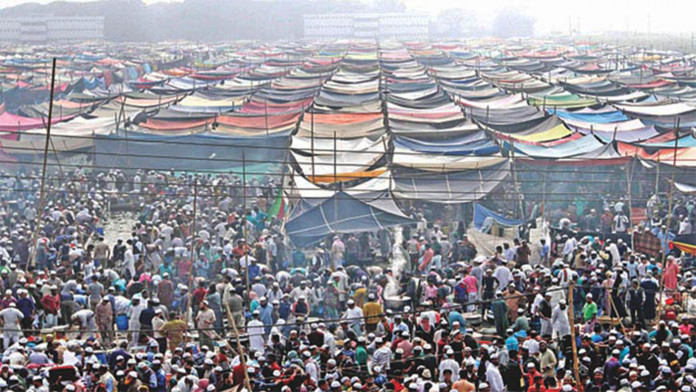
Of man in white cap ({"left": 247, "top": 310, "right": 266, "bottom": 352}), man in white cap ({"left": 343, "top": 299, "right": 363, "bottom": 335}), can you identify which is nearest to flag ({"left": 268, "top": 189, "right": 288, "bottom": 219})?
man in white cap ({"left": 343, "top": 299, "right": 363, "bottom": 335})

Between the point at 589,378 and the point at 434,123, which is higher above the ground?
the point at 434,123

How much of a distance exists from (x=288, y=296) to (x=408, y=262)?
313cm

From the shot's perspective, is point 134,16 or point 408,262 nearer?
point 408,262

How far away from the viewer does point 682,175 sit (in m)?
17.1

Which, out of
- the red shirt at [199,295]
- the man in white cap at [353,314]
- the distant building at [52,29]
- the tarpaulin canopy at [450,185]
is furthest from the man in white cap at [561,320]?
the distant building at [52,29]

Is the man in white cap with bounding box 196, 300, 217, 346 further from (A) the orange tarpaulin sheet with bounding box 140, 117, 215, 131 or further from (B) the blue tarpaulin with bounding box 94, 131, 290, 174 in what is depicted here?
(A) the orange tarpaulin sheet with bounding box 140, 117, 215, 131

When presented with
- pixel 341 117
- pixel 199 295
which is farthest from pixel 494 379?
pixel 341 117

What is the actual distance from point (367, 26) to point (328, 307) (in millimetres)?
109527

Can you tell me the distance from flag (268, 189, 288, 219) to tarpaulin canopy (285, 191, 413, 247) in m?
1.07

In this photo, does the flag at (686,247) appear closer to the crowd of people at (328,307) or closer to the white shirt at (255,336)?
the crowd of people at (328,307)

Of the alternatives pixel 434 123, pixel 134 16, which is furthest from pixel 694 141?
pixel 134 16

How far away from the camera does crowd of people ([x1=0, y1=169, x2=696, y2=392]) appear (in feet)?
31.0

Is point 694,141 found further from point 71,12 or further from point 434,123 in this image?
point 71,12

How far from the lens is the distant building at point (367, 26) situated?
11644 centimetres
